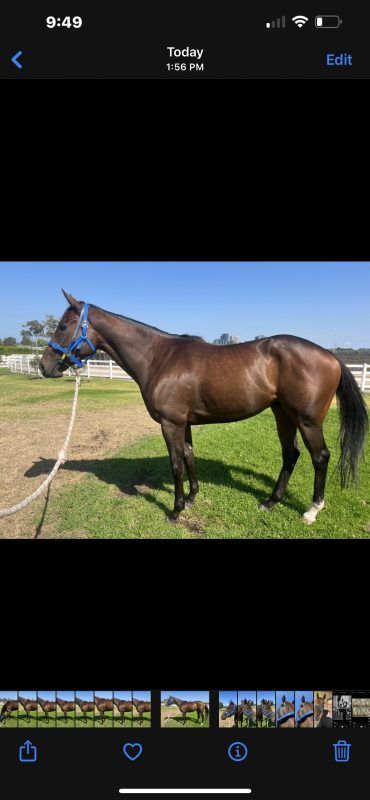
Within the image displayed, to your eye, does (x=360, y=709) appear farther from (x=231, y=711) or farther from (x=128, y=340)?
(x=128, y=340)

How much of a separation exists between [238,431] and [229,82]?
5809 millimetres

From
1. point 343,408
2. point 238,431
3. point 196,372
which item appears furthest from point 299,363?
point 238,431

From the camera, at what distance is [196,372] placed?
2.86 m

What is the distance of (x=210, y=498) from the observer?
3404 mm

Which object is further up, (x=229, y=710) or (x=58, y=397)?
(x=229, y=710)

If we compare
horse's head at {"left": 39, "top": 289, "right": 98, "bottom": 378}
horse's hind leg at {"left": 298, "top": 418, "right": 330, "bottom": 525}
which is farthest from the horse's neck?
horse's hind leg at {"left": 298, "top": 418, "right": 330, "bottom": 525}

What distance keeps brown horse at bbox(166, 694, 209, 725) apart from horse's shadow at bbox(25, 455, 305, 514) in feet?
6.48

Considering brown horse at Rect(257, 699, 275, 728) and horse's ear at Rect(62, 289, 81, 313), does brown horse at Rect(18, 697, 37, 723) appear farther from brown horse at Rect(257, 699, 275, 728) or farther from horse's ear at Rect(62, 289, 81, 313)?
horse's ear at Rect(62, 289, 81, 313)
